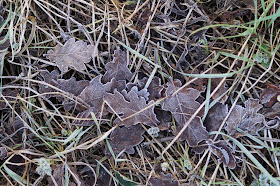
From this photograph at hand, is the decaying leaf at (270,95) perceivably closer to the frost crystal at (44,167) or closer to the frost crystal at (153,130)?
the frost crystal at (153,130)

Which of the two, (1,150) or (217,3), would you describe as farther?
(217,3)

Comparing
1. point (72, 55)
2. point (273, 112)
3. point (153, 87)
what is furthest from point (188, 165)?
point (72, 55)

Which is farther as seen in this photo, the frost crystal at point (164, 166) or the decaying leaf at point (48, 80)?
the decaying leaf at point (48, 80)

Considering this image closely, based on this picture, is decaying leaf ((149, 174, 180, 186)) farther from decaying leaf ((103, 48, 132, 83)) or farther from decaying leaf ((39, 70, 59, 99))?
decaying leaf ((39, 70, 59, 99))

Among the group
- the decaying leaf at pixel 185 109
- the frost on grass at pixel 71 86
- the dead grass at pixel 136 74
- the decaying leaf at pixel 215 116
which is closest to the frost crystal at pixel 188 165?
the dead grass at pixel 136 74

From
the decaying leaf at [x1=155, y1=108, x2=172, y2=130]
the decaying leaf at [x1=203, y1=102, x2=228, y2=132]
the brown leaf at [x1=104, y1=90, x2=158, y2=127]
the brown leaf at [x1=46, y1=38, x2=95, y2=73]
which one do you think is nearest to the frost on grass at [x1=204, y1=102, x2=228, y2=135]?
the decaying leaf at [x1=203, y1=102, x2=228, y2=132]

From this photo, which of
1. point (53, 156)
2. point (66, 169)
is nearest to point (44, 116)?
point (53, 156)

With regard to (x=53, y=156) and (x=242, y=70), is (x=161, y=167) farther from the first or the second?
(x=242, y=70)

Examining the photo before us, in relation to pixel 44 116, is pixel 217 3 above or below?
above
